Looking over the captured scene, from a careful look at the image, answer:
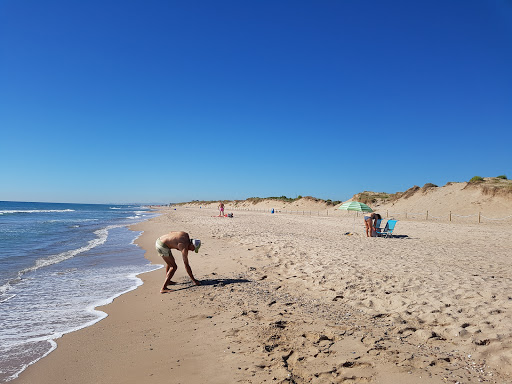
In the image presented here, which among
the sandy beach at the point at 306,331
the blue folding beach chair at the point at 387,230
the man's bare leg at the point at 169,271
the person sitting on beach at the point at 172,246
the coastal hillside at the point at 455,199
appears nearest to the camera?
the sandy beach at the point at 306,331

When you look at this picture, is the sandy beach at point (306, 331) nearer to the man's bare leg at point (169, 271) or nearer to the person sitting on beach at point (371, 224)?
the man's bare leg at point (169, 271)

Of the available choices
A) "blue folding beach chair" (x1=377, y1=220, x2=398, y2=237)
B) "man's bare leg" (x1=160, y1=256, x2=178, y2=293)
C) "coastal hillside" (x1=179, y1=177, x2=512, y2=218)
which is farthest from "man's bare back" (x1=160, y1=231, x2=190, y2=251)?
"coastal hillside" (x1=179, y1=177, x2=512, y2=218)

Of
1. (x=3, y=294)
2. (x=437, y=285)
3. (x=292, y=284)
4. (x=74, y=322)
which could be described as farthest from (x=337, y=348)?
(x=3, y=294)

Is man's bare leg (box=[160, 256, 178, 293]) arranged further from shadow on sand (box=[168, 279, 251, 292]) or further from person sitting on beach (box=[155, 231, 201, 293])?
shadow on sand (box=[168, 279, 251, 292])

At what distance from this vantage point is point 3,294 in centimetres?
635

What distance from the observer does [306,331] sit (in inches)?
163

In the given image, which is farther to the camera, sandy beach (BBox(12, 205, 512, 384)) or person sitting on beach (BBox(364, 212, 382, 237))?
person sitting on beach (BBox(364, 212, 382, 237))

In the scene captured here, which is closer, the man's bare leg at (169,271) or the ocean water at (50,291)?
the ocean water at (50,291)

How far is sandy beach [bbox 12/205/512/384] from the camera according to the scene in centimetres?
321

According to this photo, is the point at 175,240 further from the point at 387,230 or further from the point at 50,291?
the point at 387,230

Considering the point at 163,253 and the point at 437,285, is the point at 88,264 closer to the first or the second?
the point at 163,253

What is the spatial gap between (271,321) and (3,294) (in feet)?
19.0

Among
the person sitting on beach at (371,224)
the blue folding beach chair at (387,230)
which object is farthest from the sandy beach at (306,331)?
the blue folding beach chair at (387,230)

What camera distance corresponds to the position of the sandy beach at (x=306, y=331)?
3.21 meters
